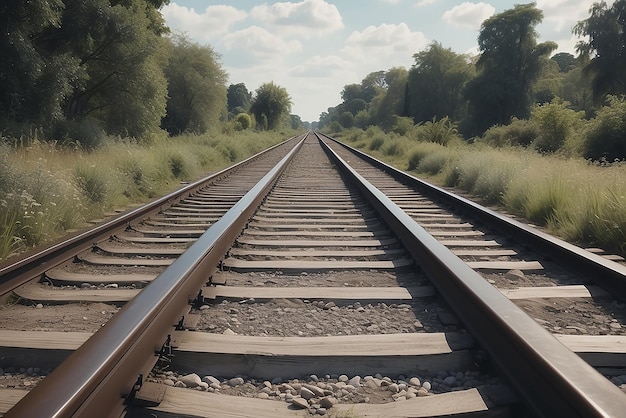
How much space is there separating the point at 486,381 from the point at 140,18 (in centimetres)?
1819

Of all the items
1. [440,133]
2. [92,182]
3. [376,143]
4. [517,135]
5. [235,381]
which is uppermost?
[440,133]

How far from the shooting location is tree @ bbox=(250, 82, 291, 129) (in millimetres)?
80438

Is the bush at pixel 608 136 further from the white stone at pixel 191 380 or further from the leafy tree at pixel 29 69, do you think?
the white stone at pixel 191 380

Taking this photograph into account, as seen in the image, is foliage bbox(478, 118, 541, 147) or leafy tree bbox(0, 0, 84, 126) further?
foliage bbox(478, 118, 541, 147)

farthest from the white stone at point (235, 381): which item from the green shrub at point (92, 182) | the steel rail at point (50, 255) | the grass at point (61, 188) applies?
the green shrub at point (92, 182)

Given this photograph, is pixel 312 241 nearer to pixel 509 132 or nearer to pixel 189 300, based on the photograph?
pixel 189 300

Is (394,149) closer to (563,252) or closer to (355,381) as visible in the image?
(563,252)

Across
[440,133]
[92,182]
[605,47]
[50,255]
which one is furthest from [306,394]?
[605,47]

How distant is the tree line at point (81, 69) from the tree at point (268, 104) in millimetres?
53985

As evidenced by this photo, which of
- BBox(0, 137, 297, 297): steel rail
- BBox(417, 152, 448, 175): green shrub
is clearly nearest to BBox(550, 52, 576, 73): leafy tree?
BBox(417, 152, 448, 175): green shrub

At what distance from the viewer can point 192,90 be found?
122 ft

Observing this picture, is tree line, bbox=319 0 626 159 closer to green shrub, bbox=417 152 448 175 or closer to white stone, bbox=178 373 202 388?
green shrub, bbox=417 152 448 175

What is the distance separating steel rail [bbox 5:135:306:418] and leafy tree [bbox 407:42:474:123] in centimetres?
6663

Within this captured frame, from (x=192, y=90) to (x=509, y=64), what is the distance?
1183 inches
